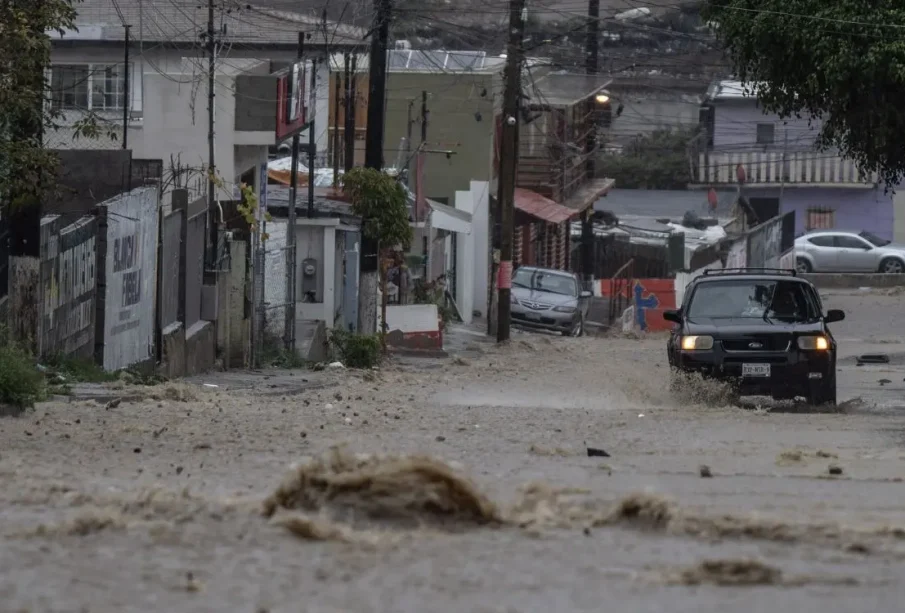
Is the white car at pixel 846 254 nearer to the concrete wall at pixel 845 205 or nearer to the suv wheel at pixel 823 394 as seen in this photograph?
the concrete wall at pixel 845 205

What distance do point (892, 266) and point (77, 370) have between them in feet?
145

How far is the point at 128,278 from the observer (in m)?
19.9

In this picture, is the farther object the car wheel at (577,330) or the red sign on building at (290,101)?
the car wheel at (577,330)

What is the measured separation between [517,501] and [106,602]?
116 inches

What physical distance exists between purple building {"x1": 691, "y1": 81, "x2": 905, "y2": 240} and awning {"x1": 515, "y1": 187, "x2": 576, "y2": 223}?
18450mm

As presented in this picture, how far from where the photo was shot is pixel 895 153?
19266mm

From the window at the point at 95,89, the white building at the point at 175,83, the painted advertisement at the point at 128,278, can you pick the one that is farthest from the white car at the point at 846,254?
the painted advertisement at the point at 128,278

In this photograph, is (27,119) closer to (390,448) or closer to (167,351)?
(390,448)

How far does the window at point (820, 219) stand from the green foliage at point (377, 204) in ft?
143

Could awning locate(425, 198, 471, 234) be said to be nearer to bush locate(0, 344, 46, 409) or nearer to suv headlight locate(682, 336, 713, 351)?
suv headlight locate(682, 336, 713, 351)

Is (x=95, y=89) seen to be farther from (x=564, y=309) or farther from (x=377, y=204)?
(x=564, y=309)

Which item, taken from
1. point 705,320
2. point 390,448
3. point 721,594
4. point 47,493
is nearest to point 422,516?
point 721,594

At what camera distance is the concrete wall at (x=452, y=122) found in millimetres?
44688

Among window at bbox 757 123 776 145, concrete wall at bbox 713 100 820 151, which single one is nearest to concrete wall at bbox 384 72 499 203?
concrete wall at bbox 713 100 820 151
